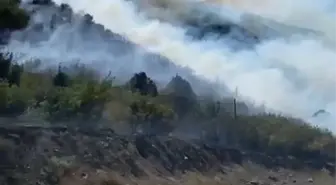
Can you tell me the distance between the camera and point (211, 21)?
2417 centimetres

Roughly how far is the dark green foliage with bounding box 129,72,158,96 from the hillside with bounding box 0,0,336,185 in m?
0.03

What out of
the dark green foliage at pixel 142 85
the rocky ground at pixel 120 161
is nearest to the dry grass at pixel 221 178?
the rocky ground at pixel 120 161

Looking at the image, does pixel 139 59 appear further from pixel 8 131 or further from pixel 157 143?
pixel 8 131

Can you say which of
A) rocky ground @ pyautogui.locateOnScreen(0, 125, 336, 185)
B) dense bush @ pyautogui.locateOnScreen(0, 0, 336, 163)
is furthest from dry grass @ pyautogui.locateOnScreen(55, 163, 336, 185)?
dense bush @ pyautogui.locateOnScreen(0, 0, 336, 163)

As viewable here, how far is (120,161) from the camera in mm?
15922

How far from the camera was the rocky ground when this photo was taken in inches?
535

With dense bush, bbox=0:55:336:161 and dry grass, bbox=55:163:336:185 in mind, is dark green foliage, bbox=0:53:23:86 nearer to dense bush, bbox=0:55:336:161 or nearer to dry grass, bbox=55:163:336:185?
dense bush, bbox=0:55:336:161

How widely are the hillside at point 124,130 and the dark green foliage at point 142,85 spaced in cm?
3

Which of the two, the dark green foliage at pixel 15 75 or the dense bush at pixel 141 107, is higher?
the dark green foliage at pixel 15 75

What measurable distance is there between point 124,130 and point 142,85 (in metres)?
1.90

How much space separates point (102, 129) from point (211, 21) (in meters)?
8.82

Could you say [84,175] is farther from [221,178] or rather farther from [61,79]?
[221,178]

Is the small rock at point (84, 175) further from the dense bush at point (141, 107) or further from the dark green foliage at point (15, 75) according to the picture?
the dark green foliage at point (15, 75)

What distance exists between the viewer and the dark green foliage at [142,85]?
18.6m
